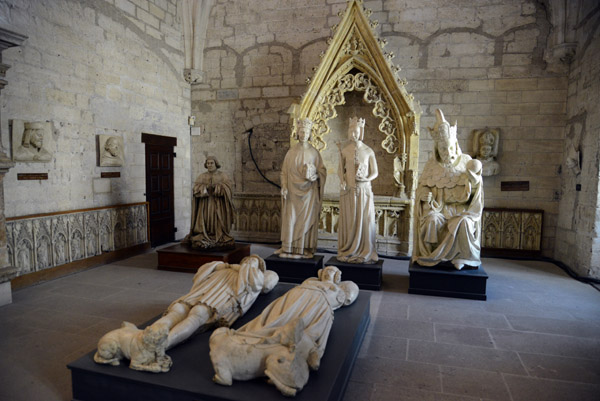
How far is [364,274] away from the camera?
15.4 feet

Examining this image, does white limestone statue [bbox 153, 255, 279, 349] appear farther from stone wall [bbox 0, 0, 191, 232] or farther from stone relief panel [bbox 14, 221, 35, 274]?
stone wall [bbox 0, 0, 191, 232]

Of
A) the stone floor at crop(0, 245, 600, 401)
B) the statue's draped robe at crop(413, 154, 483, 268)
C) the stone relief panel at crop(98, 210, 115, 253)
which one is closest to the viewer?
the stone floor at crop(0, 245, 600, 401)

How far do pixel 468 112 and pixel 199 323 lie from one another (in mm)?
5608

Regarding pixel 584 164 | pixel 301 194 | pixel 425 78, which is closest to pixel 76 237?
pixel 301 194

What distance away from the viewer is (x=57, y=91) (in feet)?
16.7

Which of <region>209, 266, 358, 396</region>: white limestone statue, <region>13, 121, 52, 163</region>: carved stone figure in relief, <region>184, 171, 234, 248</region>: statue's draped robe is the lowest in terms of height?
<region>209, 266, 358, 396</region>: white limestone statue

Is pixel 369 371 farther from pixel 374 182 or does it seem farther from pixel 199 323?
pixel 374 182

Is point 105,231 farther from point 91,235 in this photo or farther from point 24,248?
point 24,248

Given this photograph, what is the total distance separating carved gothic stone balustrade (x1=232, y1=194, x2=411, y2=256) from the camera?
663 centimetres

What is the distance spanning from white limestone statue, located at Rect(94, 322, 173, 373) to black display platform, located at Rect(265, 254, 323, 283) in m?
2.66

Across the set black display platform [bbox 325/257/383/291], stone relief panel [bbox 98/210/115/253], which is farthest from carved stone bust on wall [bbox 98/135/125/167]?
black display platform [bbox 325/257/383/291]

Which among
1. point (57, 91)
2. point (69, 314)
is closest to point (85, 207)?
point (57, 91)

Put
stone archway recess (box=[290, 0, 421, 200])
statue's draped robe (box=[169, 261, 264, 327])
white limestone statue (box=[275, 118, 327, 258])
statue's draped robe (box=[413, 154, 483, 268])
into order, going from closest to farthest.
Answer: statue's draped robe (box=[169, 261, 264, 327])
statue's draped robe (box=[413, 154, 483, 268])
white limestone statue (box=[275, 118, 327, 258])
stone archway recess (box=[290, 0, 421, 200])

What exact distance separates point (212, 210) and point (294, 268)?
150 centimetres
